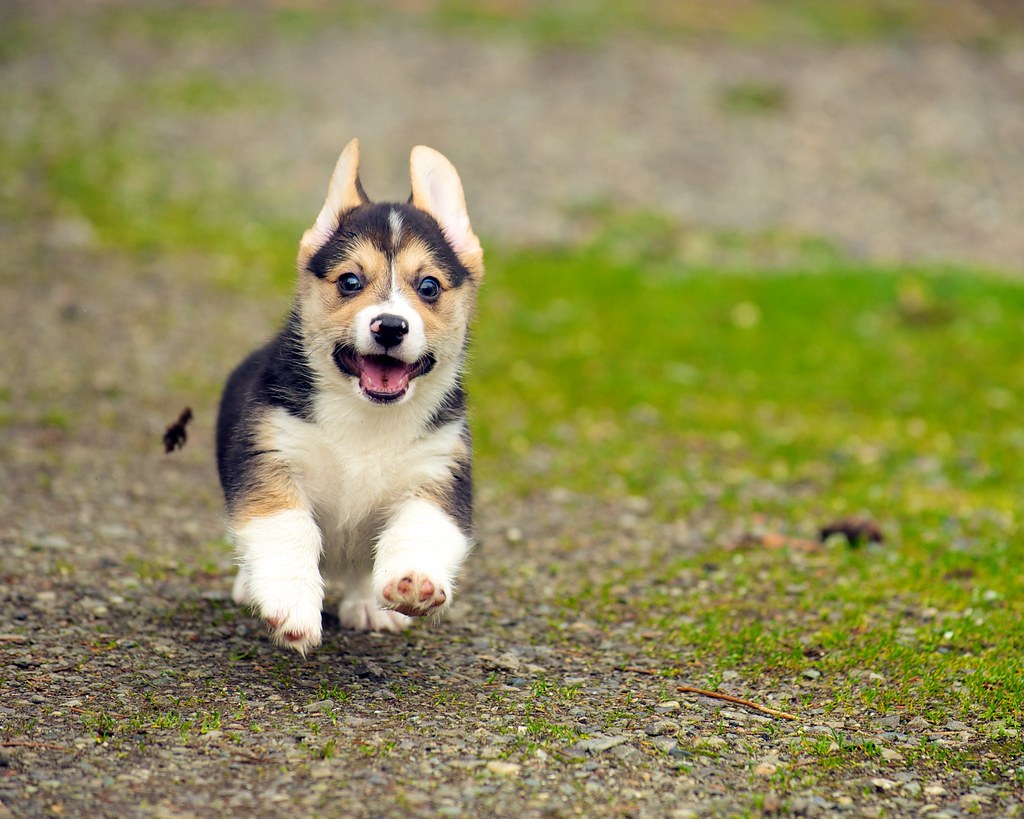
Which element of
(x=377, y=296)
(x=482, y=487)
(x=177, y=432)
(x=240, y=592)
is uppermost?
(x=482, y=487)

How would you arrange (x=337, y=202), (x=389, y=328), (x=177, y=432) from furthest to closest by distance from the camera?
1. (x=177, y=432)
2. (x=337, y=202)
3. (x=389, y=328)

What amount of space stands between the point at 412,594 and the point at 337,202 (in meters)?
2.09

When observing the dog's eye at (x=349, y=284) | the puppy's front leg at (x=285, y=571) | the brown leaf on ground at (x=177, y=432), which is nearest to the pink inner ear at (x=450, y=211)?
the dog's eye at (x=349, y=284)

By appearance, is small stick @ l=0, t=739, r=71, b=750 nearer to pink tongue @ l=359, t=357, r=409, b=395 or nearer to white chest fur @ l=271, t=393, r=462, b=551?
white chest fur @ l=271, t=393, r=462, b=551

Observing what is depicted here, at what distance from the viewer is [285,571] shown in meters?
5.79

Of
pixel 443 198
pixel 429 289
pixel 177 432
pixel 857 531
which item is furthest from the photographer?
pixel 857 531

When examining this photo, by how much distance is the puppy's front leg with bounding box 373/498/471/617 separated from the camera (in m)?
5.63

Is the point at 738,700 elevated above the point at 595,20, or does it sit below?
below

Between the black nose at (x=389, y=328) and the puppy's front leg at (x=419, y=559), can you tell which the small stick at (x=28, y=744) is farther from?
the black nose at (x=389, y=328)

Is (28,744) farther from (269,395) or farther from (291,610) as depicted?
(269,395)

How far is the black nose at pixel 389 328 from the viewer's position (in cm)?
574

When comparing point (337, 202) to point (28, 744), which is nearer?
point (28, 744)

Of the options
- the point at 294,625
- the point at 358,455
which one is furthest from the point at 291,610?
the point at 358,455

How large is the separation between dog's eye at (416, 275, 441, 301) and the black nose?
0.48 m
